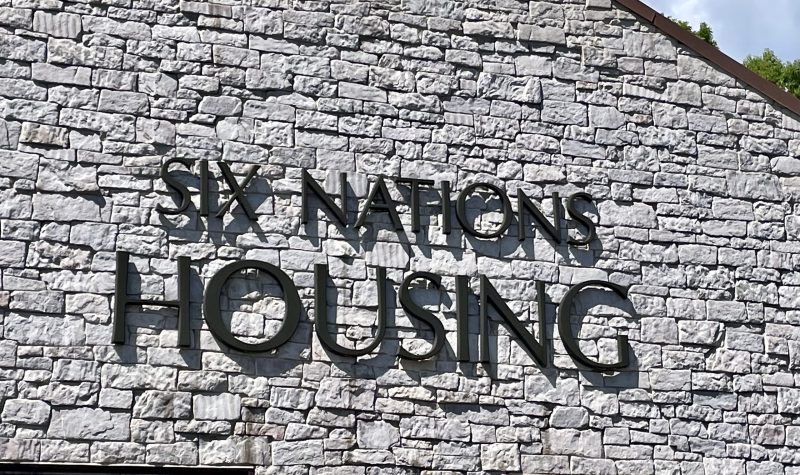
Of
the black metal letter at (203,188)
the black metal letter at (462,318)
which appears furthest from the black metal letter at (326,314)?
the black metal letter at (203,188)

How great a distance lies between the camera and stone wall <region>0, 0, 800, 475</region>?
9.82 metres

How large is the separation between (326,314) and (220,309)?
0.80 metres

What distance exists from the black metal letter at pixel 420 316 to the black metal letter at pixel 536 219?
936 millimetres

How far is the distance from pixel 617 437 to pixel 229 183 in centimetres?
356

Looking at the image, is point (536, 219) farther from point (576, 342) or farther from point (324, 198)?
point (324, 198)

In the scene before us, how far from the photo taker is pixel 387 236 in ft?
35.0

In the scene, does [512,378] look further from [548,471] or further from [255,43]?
[255,43]

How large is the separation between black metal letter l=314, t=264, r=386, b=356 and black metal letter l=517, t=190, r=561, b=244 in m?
1.25

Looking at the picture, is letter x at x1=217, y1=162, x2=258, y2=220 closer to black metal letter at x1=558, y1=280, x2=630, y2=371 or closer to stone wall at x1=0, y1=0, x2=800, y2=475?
stone wall at x1=0, y1=0, x2=800, y2=475

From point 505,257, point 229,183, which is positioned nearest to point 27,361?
point 229,183

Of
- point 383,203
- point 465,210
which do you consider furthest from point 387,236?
point 465,210

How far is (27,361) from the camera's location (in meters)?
9.58

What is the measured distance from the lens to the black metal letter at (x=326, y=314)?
400 inches

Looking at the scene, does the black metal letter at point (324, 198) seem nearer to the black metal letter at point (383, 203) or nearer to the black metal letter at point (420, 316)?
the black metal letter at point (383, 203)
